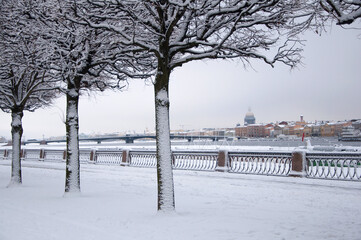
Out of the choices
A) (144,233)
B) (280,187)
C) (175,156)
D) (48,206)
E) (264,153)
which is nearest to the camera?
(144,233)

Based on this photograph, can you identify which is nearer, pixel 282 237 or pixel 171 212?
pixel 282 237

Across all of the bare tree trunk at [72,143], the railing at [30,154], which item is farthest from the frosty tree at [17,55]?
the railing at [30,154]

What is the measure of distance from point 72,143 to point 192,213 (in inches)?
178

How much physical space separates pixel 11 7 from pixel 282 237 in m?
9.33

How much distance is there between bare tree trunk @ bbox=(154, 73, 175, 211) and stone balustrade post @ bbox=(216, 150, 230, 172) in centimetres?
1003

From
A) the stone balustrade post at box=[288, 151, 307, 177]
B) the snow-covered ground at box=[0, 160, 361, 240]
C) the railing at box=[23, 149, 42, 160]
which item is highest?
the stone balustrade post at box=[288, 151, 307, 177]

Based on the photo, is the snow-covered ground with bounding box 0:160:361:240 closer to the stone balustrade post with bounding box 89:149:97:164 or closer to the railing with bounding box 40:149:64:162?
the stone balustrade post with bounding box 89:149:97:164

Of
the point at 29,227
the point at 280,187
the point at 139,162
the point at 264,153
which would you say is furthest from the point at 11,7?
the point at 139,162

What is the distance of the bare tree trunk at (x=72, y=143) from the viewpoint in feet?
30.9

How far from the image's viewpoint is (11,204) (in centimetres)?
845

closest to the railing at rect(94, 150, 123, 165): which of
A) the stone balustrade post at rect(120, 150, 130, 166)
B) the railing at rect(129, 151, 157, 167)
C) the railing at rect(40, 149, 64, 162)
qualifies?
the stone balustrade post at rect(120, 150, 130, 166)

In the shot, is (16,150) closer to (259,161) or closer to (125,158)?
(125,158)

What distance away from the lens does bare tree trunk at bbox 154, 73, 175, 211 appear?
6809 mm

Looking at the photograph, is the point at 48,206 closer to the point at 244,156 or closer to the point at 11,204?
the point at 11,204
